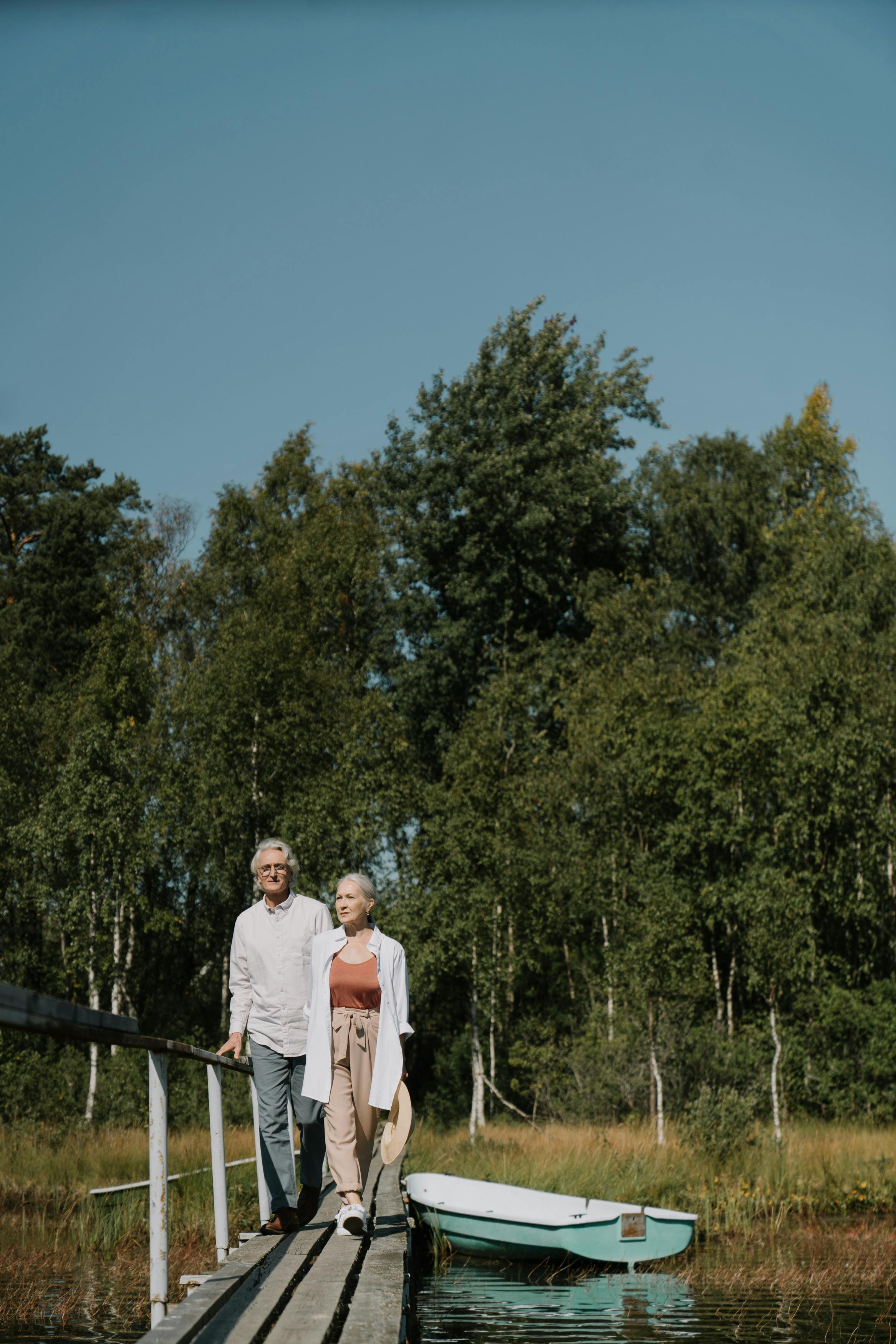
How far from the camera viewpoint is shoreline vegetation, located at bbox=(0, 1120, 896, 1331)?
35.2 ft

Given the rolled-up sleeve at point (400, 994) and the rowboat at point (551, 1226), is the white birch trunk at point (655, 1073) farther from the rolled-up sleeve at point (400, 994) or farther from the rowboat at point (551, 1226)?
the rolled-up sleeve at point (400, 994)

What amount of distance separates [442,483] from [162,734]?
33.6ft

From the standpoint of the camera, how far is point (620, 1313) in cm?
1016

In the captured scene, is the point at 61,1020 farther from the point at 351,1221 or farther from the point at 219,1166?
the point at 351,1221

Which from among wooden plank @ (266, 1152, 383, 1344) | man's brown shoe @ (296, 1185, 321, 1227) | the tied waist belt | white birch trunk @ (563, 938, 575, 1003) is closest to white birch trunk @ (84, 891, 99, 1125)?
white birch trunk @ (563, 938, 575, 1003)

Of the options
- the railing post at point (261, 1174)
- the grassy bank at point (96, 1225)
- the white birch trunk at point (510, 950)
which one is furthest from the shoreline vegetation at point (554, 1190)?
the white birch trunk at point (510, 950)

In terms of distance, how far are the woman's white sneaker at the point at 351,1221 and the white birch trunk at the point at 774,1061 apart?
1859cm

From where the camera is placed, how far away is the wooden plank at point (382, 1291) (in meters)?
4.47

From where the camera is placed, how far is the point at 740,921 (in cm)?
2575

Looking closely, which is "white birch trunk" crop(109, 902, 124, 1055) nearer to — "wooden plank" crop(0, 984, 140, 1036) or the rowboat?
the rowboat

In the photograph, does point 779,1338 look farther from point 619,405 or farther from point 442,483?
point 619,405

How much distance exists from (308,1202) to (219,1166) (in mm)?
1066

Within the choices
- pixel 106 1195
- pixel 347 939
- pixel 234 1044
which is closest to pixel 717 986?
pixel 106 1195

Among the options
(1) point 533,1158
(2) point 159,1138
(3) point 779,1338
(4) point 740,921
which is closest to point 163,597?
(4) point 740,921
